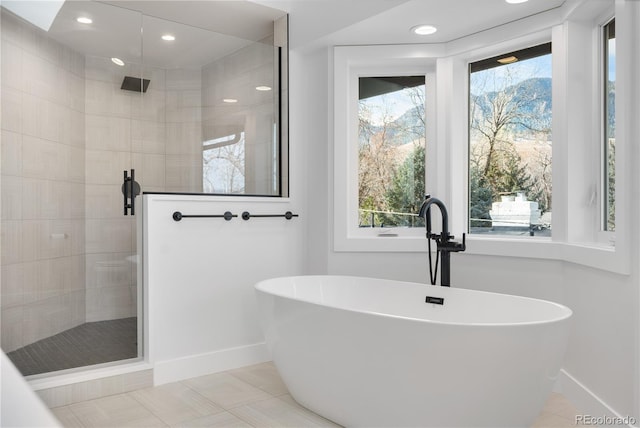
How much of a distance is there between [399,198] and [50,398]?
8.07 feet

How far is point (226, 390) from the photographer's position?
2.83 metres

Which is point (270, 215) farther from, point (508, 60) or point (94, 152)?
point (508, 60)

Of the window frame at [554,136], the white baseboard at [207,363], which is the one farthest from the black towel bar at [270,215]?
the white baseboard at [207,363]

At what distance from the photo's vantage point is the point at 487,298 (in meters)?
2.51

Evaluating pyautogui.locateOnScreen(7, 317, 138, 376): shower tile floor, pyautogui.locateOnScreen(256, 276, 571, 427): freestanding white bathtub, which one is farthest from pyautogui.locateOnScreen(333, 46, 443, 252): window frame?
pyautogui.locateOnScreen(7, 317, 138, 376): shower tile floor

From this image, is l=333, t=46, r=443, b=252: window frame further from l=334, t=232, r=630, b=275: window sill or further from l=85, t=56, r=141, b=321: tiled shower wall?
l=85, t=56, r=141, b=321: tiled shower wall

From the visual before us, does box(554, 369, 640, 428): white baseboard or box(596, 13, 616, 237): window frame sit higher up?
box(596, 13, 616, 237): window frame

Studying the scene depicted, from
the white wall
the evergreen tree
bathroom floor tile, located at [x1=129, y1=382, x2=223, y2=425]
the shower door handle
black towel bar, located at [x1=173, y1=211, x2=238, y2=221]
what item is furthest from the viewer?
the evergreen tree

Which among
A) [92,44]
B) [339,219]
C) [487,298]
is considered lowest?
[487,298]

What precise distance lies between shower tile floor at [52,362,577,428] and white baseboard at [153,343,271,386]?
0.06 metres

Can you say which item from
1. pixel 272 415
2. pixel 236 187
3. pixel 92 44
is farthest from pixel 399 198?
pixel 92 44

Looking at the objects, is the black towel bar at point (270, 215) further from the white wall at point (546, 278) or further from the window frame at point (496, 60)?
the window frame at point (496, 60)

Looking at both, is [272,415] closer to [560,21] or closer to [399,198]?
[399,198]

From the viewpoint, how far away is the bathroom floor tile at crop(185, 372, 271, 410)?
2.68 m
